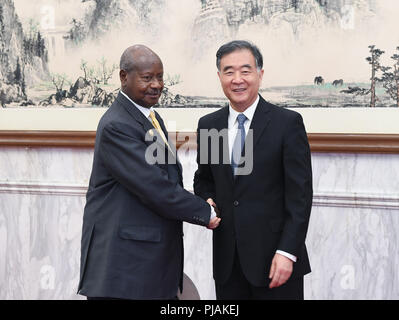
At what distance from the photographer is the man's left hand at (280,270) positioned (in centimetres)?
224

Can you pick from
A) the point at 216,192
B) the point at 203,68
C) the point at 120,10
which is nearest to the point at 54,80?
the point at 120,10

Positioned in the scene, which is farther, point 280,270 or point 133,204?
point 133,204

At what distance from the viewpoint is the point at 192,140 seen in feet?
11.6

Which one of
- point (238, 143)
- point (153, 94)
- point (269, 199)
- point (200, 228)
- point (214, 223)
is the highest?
point (153, 94)

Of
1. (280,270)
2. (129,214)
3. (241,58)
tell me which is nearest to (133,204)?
(129,214)

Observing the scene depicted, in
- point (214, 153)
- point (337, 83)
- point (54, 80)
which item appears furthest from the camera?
point (54, 80)

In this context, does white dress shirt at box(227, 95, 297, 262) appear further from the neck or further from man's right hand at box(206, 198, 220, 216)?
man's right hand at box(206, 198, 220, 216)

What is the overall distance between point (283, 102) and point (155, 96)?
4.06 feet

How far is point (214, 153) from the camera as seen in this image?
249cm

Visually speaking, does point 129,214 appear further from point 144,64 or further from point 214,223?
point 144,64

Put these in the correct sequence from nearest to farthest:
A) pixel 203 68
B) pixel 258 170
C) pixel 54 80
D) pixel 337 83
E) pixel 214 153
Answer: pixel 258 170
pixel 214 153
pixel 337 83
pixel 203 68
pixel 54 80

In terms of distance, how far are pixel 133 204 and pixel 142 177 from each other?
6.3 inches
